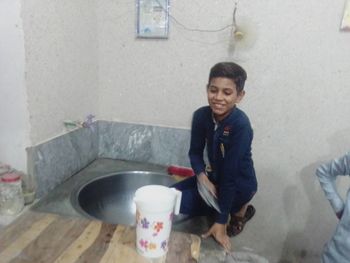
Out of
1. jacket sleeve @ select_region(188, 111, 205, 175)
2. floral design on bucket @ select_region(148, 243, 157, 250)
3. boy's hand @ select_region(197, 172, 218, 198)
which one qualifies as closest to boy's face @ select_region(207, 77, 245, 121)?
jacket sleeve @ select_region(188, 111, 205, 175)

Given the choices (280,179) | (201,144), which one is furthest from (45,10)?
(280,179)

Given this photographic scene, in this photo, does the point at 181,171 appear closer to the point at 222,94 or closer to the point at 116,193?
the point at 116,193

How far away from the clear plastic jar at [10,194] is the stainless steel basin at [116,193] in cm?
26

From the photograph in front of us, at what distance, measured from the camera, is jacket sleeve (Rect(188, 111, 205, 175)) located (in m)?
1.12

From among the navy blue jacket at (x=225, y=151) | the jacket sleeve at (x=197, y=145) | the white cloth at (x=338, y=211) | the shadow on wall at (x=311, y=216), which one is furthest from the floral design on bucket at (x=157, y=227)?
the shadow on wall at (x=311, y=216)

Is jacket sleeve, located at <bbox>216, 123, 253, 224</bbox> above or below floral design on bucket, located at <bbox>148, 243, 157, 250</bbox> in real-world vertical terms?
above

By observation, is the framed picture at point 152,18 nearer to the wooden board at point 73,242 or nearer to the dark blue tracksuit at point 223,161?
the dark blue tracksuit at point 223,161

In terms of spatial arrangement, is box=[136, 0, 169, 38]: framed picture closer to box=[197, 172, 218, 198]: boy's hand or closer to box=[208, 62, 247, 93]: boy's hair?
box=[208, 62, 247, 93]: boy's hair

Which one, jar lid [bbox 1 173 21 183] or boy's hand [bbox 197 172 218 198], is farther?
boy's hand [bbox 197 172 218 198]

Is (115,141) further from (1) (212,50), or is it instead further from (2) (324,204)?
(2) (324,204)

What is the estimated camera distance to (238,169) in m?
1.05

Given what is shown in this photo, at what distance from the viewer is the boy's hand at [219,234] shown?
2.99 feet

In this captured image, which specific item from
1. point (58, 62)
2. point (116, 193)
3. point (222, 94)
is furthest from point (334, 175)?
point (58, 62)

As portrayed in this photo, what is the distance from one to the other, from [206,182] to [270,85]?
1.62 feet
